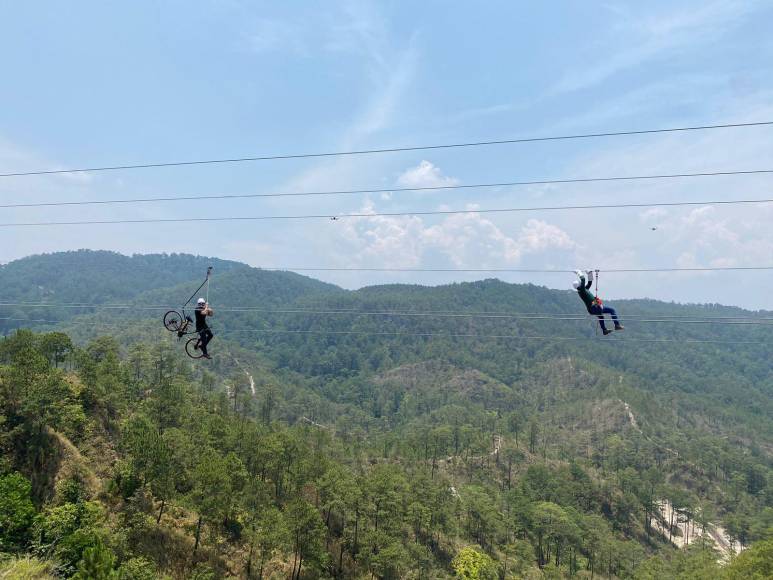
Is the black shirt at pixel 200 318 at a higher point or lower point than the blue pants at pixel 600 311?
lower

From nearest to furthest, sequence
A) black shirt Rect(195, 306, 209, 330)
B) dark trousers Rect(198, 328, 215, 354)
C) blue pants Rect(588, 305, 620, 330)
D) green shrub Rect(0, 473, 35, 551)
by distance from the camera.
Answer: blue pants Rect(588, 305, 620, 330) < black shirt Rect(195, 306, 209, 330) < dark trousers Rect(198, 328, 215, 354) < green shrub Rect(0, 473, 35, 551)

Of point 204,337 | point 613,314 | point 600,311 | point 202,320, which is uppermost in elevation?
point 600,311


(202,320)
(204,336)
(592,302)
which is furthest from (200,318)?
(592,302)

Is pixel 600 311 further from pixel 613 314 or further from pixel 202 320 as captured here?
pixel 202 320

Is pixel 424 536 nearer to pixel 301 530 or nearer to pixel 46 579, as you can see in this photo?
pixel 301 530

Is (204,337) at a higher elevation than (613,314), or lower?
lower

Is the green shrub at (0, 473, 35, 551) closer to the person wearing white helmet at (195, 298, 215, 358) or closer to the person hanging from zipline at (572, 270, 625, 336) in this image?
the person wearing white helmet at (195, 298, 215, 358)

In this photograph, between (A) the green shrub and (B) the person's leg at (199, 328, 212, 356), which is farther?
(A) the green shrub

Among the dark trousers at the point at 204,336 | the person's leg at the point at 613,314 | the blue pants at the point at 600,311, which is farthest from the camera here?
the dark trousers at the point at 204,336

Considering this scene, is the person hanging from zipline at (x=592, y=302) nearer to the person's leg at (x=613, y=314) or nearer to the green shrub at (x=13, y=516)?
the person's leg at (x=613, y=314)

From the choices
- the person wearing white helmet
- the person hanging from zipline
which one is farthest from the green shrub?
the person hanging from zipline

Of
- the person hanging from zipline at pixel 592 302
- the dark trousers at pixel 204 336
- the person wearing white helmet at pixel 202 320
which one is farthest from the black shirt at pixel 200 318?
the person hanging from zipline at pixel 592 302

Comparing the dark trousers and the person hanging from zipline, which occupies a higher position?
the person hanging from zipline

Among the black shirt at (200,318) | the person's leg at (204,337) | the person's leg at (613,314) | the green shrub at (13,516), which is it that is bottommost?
the green shrub at (13,516)
